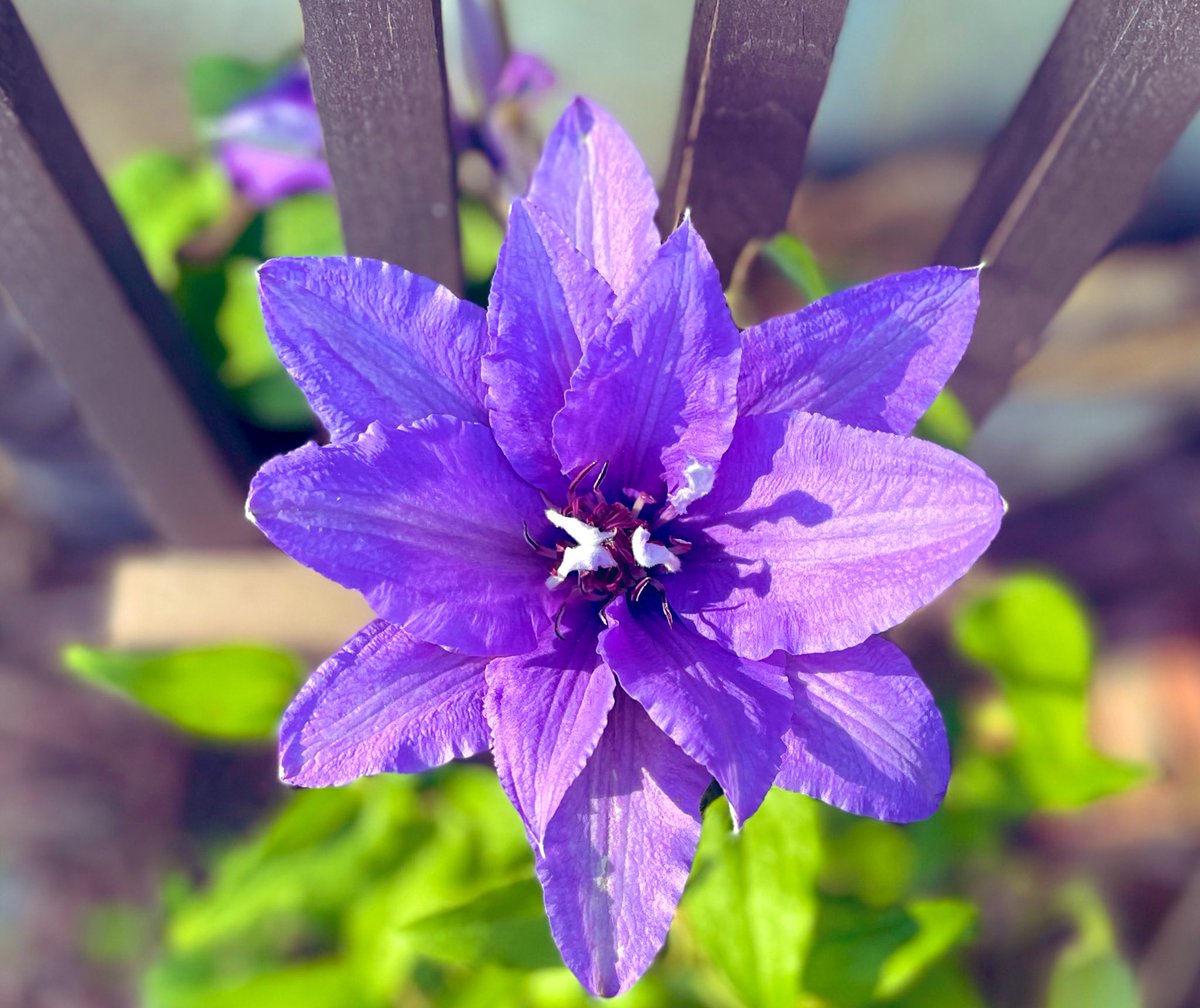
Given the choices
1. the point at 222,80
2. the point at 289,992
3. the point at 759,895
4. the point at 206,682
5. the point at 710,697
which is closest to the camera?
the point at 710,697

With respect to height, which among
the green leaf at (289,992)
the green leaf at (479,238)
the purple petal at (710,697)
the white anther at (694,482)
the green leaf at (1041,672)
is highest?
the white anther at (694,482)

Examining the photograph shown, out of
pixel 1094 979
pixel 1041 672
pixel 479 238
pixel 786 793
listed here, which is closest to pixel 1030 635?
pixel 1041 672

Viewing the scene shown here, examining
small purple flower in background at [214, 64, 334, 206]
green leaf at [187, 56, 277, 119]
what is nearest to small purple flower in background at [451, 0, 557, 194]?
small purple flower in background at [214, 64, 334, 206]

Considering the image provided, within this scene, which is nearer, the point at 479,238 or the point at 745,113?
the point at 745,113

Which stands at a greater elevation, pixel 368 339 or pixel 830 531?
pixel 368 339

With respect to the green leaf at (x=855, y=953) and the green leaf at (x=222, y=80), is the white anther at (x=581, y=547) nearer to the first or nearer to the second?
the green leaf at (x=855, y=953)

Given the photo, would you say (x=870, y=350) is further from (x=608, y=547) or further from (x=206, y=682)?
(x=206, y=682)

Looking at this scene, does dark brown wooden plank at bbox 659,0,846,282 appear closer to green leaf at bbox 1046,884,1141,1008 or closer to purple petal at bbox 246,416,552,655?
purple petal at bbox 246,416,552,655

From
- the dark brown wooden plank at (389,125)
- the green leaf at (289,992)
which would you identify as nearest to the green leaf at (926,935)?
the green leaf at (289,992)
